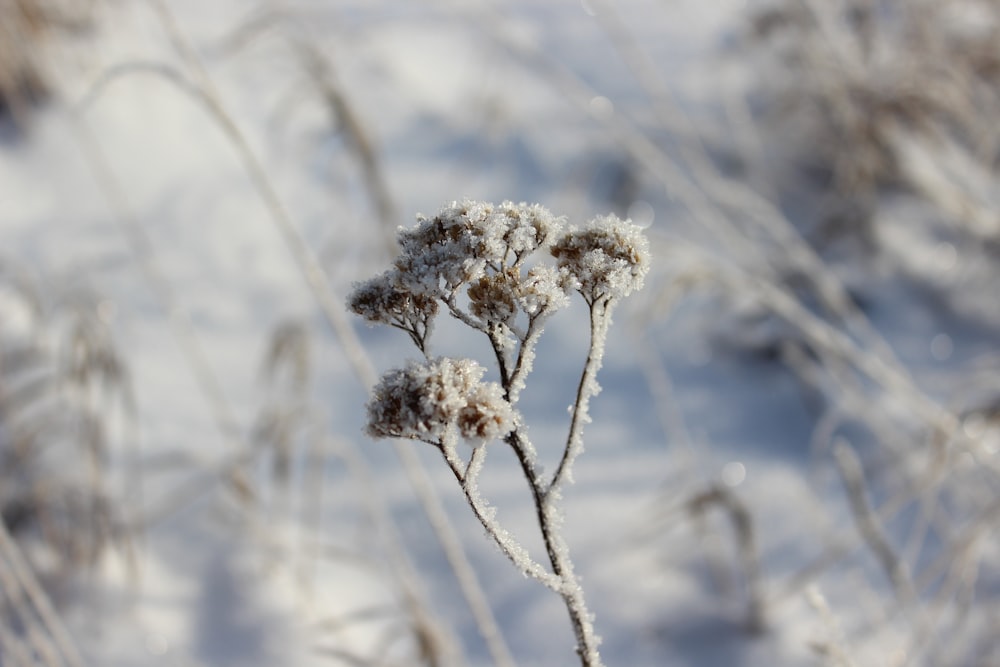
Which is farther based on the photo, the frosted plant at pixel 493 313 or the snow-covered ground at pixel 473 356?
the snow-covered ground at pixel 473 356

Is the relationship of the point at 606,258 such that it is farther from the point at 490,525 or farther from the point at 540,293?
the point at 490,525

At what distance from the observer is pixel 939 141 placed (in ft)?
6.84

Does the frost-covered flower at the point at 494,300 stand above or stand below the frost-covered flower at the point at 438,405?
above

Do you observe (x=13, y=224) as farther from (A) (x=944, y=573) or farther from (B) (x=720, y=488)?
(A) (x=944, y=573)

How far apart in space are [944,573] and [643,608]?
0.59m

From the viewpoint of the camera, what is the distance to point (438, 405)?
485mm

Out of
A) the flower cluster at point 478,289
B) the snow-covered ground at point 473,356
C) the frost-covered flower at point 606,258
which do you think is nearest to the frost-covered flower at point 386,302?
the flower cluster at point 478,289

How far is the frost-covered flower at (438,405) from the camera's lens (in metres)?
0.48

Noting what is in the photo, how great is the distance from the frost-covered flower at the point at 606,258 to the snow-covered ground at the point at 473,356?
479 millimetres

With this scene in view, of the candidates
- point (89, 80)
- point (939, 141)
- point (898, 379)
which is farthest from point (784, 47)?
point (89, 80)

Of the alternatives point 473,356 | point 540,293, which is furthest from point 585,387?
point 473,356

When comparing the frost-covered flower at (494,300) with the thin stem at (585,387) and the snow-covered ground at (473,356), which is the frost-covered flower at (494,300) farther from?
the snow-covered ground at (473,356)

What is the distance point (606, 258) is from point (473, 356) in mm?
1230

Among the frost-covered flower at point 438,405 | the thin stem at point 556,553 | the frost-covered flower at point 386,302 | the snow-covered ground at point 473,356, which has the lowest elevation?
the thin stem at point 556,553
